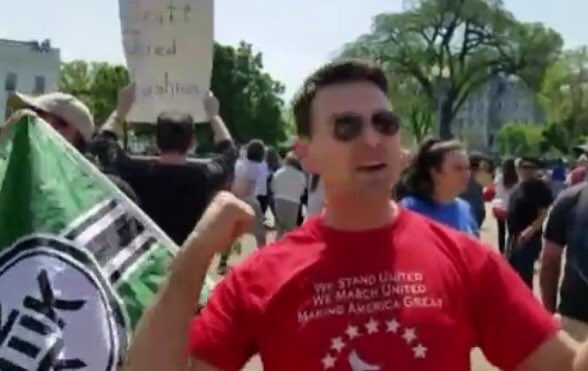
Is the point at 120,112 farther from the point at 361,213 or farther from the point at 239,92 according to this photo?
the point at 239,92

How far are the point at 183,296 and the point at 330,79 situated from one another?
0.51 meters

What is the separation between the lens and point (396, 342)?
2.44 meters

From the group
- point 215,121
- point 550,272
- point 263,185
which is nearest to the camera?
point 550,272

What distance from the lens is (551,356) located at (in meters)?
2.53

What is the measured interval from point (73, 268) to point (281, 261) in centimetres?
121

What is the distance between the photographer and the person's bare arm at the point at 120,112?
21.4 feet

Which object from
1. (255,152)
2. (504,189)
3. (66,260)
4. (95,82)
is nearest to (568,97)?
(95,82)

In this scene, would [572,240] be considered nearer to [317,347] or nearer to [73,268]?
[73,268]

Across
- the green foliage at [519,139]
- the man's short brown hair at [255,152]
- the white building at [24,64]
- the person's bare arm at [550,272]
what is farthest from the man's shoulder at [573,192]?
the green foliage at [519,139]

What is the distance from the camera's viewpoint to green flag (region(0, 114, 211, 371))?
142 inches

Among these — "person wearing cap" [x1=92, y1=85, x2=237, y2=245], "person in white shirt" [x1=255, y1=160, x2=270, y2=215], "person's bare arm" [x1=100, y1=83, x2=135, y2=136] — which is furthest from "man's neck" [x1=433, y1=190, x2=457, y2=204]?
"person in white shirt" [x1=255, y1=160, x2=270, y2=215]

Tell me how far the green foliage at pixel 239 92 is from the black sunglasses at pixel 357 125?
71675 mm

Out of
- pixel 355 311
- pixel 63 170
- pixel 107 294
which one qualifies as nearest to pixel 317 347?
pixel 355 311

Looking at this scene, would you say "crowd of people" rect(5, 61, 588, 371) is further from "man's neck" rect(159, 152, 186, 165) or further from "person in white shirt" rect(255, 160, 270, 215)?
"person in white shirt" rect(255, 160, 270, 215)
